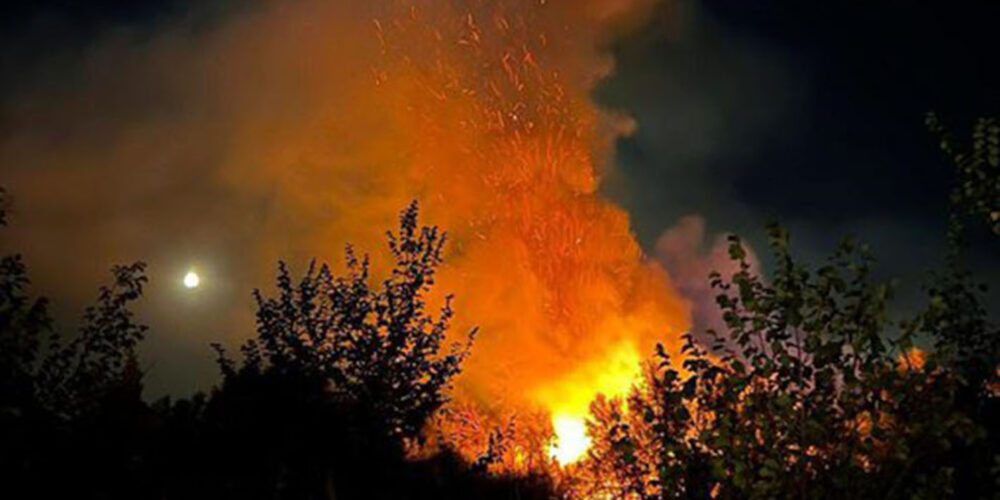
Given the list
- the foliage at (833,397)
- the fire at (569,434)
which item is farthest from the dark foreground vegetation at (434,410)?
the fire at (569,434)

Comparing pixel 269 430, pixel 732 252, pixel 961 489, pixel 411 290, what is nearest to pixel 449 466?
pixel 411 290

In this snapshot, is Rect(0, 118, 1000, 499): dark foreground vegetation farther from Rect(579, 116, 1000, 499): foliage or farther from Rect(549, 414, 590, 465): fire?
Rect(549, 414, 590, 465): fire

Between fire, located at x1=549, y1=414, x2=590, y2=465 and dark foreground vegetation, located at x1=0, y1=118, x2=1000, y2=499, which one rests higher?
fire, located at x1=549, y1=414, x2=590, y2=465

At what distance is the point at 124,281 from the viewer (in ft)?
50.3

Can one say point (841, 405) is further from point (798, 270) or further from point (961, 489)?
point (961, 489)

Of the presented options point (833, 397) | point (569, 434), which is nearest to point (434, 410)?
point (833, 397)

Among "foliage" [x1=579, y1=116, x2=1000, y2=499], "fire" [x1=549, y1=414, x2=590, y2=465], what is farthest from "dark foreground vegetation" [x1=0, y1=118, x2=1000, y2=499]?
"fire" [x1=549, y1=414, x2=590, y2=465]

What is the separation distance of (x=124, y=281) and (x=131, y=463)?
12.8ft

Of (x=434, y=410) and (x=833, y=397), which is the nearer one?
(x=833, y=397)

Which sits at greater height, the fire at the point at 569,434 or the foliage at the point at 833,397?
the fire at the point at 569,434

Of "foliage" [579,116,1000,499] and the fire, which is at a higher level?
the fire

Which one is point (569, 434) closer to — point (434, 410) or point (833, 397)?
point (434, 410)

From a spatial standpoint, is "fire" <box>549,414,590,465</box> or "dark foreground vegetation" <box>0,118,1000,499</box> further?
"fire" <box>549,414,590,465</box>

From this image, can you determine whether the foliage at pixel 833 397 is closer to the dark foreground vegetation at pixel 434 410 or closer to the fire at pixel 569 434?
the dark foreground vegetation at pixel 434 410
